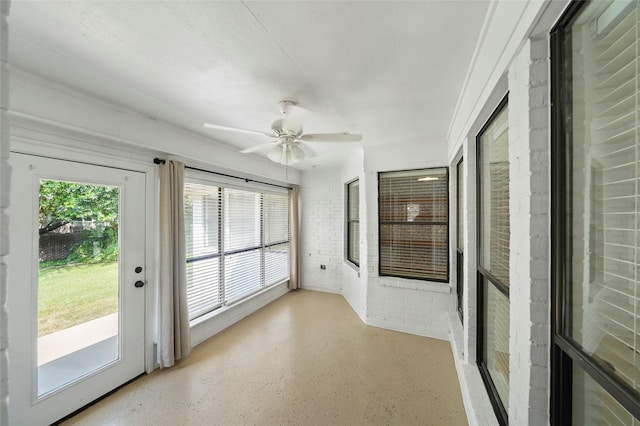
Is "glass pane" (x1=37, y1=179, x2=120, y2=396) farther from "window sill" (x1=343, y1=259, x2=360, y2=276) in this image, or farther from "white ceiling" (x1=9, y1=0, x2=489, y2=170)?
"window sill" (x1=343, y1=259, x2=360, y2=276)

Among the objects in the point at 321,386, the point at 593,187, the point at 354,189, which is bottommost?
the point at 321,386

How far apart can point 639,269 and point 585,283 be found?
192 millimetres

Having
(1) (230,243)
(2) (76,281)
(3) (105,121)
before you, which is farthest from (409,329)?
(3) (105,121)

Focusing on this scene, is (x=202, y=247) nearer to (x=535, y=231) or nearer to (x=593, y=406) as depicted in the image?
(x=535, y=231)

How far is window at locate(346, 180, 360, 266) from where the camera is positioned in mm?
4055

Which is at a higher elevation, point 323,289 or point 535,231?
point 535,231

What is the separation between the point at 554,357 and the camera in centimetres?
86

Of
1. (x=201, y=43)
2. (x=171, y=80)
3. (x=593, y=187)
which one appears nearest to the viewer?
(x=593, y=187)

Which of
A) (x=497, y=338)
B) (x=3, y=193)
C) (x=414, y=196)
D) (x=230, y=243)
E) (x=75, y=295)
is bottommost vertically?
(x=497, y=338)

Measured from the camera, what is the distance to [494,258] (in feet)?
5.04

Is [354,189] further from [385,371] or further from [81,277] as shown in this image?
[81,277]

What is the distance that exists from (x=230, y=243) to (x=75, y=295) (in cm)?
172

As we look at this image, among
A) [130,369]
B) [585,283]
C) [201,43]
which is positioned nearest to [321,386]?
[130,369]

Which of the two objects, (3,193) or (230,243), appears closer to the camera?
(3,193)
